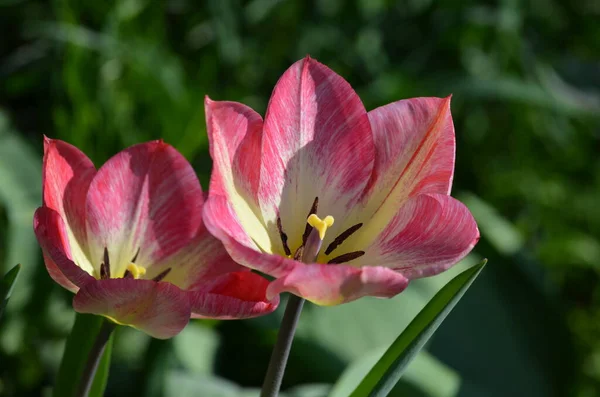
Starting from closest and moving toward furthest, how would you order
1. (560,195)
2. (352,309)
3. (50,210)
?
(50,210) → (352,309) → (560,195)

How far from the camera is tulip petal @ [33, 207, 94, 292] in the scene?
0.48 m

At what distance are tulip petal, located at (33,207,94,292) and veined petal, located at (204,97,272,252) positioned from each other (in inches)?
3.5

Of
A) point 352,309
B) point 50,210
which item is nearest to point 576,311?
point 352,309

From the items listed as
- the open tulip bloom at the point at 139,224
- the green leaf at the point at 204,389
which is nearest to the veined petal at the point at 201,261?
the open tulip bloom at the point at 139,224

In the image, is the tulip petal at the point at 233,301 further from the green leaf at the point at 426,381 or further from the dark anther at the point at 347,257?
the green leaf at the point at 426,381

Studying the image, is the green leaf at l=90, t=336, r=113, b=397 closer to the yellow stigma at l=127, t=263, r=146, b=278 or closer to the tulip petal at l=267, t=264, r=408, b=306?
the yellow stigma at l=127, t=263, r=146, b=278

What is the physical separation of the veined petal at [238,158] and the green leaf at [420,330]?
0.12 metres

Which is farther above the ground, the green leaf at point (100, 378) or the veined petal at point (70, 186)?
the veined petal at point (70, 186)

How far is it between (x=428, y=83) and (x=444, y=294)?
141 centimetres

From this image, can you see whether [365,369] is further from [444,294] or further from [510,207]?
[510,207]

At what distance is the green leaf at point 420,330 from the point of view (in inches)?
20.3

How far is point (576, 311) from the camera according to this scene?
1.90 meters

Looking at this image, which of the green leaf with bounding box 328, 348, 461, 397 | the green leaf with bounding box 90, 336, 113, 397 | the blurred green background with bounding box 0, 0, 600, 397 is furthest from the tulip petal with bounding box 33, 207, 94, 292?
the green leaf with bounding box 328, 348, 461, 397

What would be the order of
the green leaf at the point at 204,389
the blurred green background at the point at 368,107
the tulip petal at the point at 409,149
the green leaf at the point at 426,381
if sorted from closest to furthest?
the tulip petal at the point at 409,149
the green leaf at the point at 204,389
the green leaf at the point at 426,381
the blurred green background at the point at 368,107
